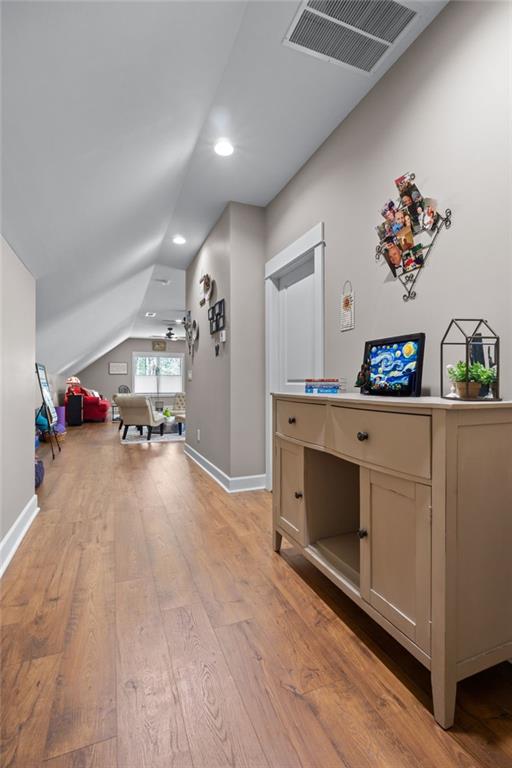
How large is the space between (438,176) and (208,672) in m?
2.08

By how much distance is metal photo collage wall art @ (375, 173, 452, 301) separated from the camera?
1.57 meters

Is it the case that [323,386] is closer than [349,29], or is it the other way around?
[349,29]

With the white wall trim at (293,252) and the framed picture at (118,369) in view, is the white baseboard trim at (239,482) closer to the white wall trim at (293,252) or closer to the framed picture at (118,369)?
the white wall trim at (293,252)

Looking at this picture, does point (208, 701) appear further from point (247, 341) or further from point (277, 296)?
point (277, 296)

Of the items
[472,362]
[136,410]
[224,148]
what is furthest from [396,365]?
[136,410]

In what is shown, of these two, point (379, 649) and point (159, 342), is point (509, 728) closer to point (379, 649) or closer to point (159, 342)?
point (379, 649)

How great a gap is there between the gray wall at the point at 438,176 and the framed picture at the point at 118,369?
10032 millimetres

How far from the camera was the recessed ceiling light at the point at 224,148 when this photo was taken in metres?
2.39

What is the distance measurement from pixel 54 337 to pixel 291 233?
A: 155 inches

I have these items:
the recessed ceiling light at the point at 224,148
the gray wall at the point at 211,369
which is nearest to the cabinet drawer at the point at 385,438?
the gray wall at the point at 211,369

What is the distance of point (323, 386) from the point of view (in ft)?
6.40

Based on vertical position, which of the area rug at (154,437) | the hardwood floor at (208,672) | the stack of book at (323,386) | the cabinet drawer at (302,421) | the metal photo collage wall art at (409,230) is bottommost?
the area rug at (154,437)

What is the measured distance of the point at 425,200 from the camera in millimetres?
1594

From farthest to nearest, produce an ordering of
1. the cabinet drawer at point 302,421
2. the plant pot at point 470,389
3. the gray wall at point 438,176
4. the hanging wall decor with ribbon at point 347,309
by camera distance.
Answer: the hanging wall decor with ribbon at point 347,309
the cabinet drawer at point 302,421
the gray wall at point 438,176
the plant pot at point 470,389
